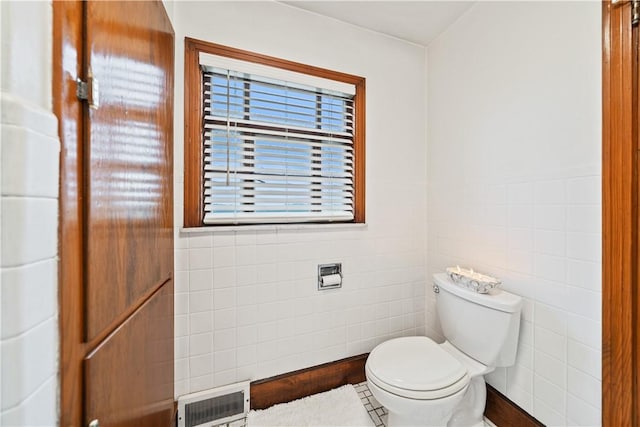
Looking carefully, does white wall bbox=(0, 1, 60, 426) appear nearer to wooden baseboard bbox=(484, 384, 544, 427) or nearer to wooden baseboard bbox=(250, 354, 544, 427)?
wooden baseboard bbox=(250, 354, 544, 427)

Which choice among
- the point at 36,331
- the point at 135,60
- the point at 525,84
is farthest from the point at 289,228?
the point at 525,84

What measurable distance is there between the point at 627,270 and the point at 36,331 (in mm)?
1685

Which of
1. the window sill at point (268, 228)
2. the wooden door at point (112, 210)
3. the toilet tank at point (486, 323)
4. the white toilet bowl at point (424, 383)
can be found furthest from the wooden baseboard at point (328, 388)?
the window sill at point (268, 228)

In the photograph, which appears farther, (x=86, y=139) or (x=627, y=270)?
(x=627, y=270)

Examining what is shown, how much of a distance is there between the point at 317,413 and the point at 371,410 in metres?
0.30

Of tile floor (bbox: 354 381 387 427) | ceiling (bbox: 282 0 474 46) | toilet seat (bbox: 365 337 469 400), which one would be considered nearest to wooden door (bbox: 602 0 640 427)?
toilet seat (bbox: 365 337 469 400)

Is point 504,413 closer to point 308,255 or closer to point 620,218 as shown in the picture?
point 620,218

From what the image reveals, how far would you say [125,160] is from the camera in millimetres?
772

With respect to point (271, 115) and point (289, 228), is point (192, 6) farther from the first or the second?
point (289, 228)

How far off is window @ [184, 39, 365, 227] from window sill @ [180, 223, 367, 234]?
42 mm

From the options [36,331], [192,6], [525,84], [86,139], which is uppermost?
[192,6]

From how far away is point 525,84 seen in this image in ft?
4.26

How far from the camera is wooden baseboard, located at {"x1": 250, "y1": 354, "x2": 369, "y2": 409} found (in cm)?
149

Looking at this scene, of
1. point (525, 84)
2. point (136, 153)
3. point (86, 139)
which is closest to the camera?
point (86, 139)
